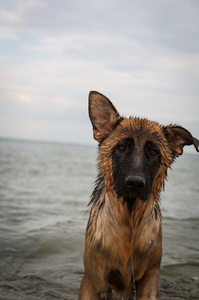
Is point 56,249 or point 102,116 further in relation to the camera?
point 56,249

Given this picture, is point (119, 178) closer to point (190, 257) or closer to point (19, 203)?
point (190, 257)

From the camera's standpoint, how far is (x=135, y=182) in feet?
11.3

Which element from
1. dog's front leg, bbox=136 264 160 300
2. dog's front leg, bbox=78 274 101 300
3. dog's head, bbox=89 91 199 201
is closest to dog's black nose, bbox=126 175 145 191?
dog's head, bbox=89 91 199 201

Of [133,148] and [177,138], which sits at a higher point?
[177,138]

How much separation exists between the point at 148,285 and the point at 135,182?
4.21 feet

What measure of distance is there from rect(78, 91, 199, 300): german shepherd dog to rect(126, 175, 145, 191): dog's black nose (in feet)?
0.39

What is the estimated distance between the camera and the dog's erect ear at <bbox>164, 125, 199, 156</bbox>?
396cm

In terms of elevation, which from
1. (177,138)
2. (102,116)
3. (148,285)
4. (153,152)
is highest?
(102,116)

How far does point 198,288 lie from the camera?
5.87 meters

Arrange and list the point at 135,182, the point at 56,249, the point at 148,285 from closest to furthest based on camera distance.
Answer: the point at 135,182, the point at 148,285, the point at 56,249

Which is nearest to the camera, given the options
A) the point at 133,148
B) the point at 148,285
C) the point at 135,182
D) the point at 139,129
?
the point at 135,182

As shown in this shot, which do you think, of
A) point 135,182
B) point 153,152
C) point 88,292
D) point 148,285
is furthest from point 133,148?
point 88,292

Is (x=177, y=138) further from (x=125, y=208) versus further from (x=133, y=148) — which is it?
(x=125, y=208)

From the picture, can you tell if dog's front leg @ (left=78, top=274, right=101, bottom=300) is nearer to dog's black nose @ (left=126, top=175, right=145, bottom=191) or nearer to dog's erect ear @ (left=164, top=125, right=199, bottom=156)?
dog's black nose @ (left=126, top=175, right=145, bottom=191)
